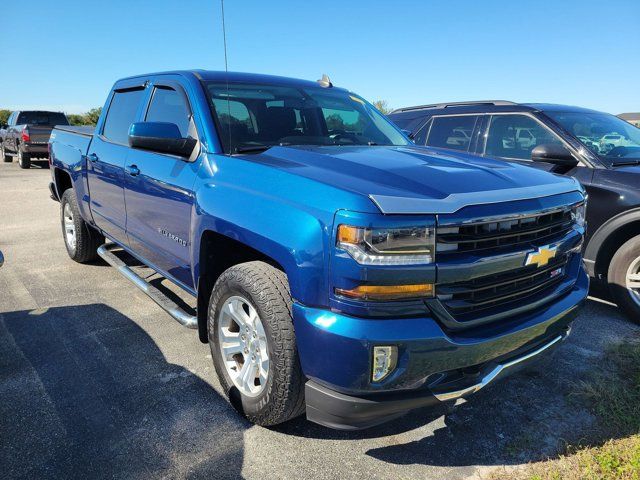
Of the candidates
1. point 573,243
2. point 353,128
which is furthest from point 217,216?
point 573,243

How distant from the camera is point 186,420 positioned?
263cm

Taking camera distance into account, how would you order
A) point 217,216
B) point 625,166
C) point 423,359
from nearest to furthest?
point 423,359, point 217,216, point 625,166

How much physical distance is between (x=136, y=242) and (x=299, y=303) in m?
2.35

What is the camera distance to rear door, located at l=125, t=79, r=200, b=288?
3.00m

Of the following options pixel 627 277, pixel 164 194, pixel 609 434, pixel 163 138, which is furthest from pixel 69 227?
pixel 627 277

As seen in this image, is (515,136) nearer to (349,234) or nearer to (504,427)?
(504,427)

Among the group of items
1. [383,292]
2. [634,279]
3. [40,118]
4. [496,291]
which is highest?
[40,118]

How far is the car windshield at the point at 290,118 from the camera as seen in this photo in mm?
3043

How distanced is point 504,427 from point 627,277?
7.34ft

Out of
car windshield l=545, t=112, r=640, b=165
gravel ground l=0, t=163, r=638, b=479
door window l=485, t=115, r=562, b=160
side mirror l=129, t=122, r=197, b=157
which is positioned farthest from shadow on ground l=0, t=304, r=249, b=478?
car windshield l=545, t=112, r=640, b=165

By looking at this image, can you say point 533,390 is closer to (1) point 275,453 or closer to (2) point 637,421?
(2) point 637,421

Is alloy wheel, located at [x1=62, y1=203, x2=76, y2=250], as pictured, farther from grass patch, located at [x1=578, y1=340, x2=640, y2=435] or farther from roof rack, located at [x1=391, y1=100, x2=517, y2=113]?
grass patch, located at [x1=578, y1=340, x2=640, y2=435]

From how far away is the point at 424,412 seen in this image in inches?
109

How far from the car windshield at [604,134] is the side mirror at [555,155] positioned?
0.25m
